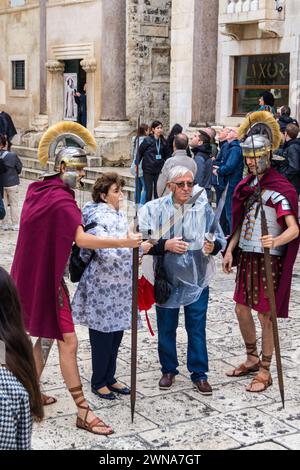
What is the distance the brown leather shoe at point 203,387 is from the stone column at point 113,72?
13.2 meters

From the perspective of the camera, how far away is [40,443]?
4699mm

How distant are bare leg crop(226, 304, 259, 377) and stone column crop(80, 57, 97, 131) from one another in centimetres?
1476

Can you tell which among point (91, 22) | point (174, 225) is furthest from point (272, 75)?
point (174, 225)

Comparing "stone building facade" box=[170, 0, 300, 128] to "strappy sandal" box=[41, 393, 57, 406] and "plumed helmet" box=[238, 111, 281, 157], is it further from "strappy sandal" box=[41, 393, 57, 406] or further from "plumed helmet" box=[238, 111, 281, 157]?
"strappy sandal" box=[41, 393, 57, 406]

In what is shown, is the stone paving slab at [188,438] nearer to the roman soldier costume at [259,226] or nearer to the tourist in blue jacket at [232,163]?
the roman soldier costume at [259,226]

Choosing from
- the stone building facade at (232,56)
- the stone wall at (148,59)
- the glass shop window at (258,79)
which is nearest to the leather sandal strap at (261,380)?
the stone building facade at (232,56)

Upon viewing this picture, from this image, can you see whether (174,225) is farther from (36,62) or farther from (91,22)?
(36,62)

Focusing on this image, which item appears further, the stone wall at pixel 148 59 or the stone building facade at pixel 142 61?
the stone wall at pixel 148 59

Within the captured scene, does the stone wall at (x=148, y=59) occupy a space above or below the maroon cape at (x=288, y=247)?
above

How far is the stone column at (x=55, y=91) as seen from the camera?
70.8ft

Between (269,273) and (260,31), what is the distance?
33.3ft

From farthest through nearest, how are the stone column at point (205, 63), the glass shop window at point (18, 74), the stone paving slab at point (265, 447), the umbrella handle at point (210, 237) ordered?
1. the glass shop window at point (18, 74)
2. the stone column at point (205, 63)
3. the umbrella handle at point (210, 237)
4. the stone paving slab at point (265, 447)

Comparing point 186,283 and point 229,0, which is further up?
point 229,0
